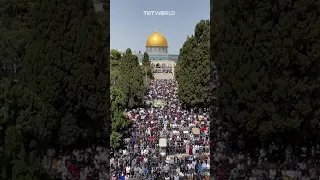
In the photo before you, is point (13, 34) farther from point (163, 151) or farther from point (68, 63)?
point (163, 151)

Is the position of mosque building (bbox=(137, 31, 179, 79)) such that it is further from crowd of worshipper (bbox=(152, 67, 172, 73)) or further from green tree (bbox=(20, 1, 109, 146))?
green tree (bbox=(20, 1, 109, 146))

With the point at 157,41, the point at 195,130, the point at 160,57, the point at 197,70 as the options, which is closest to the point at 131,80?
the point at 197,70

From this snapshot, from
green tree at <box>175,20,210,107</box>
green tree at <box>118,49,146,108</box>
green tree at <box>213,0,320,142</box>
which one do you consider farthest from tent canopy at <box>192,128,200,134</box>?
green tree at <box>175,20,210,107</box>

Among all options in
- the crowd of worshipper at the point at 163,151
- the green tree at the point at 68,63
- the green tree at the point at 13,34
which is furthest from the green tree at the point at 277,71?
the green tree at the point at 13,34

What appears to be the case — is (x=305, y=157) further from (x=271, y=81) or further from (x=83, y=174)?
(x=83, y=174)

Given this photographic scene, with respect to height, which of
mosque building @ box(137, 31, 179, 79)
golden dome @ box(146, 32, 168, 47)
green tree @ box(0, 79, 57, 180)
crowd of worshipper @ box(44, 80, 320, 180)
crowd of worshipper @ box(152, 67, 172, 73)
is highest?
golden dome @ box(146, 32, 168, 47)
